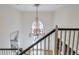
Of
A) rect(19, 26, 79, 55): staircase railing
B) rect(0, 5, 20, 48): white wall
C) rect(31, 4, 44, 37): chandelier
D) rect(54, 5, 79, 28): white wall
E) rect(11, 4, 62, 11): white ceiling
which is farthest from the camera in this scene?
rect(11, 4, 62, 11): white ceiling

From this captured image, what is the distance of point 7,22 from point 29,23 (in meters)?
0.96

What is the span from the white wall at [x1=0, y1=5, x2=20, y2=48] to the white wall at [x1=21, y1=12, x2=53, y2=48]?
0.78 ft

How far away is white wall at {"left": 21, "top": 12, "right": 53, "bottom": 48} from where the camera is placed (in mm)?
5461

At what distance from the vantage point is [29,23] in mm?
5660

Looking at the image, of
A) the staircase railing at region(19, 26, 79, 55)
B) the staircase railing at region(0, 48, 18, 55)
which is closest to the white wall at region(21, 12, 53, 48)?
the staircase railing at region(0, 48, 18, 55)

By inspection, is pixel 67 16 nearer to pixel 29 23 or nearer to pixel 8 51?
pixel 29 23

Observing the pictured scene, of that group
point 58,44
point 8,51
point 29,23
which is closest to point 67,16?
point 29,23

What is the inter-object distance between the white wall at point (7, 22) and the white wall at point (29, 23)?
0.78 ft

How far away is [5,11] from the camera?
16.0ft

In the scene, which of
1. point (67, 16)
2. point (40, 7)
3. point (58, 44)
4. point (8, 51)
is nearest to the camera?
point (58, 44)

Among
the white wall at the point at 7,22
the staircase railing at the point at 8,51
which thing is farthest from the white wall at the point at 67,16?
the staircase railing at the point at 8,51

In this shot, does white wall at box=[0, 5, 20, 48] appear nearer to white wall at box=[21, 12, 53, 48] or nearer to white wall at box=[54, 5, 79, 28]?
white wall at box=[21, 12, 53, 48]
